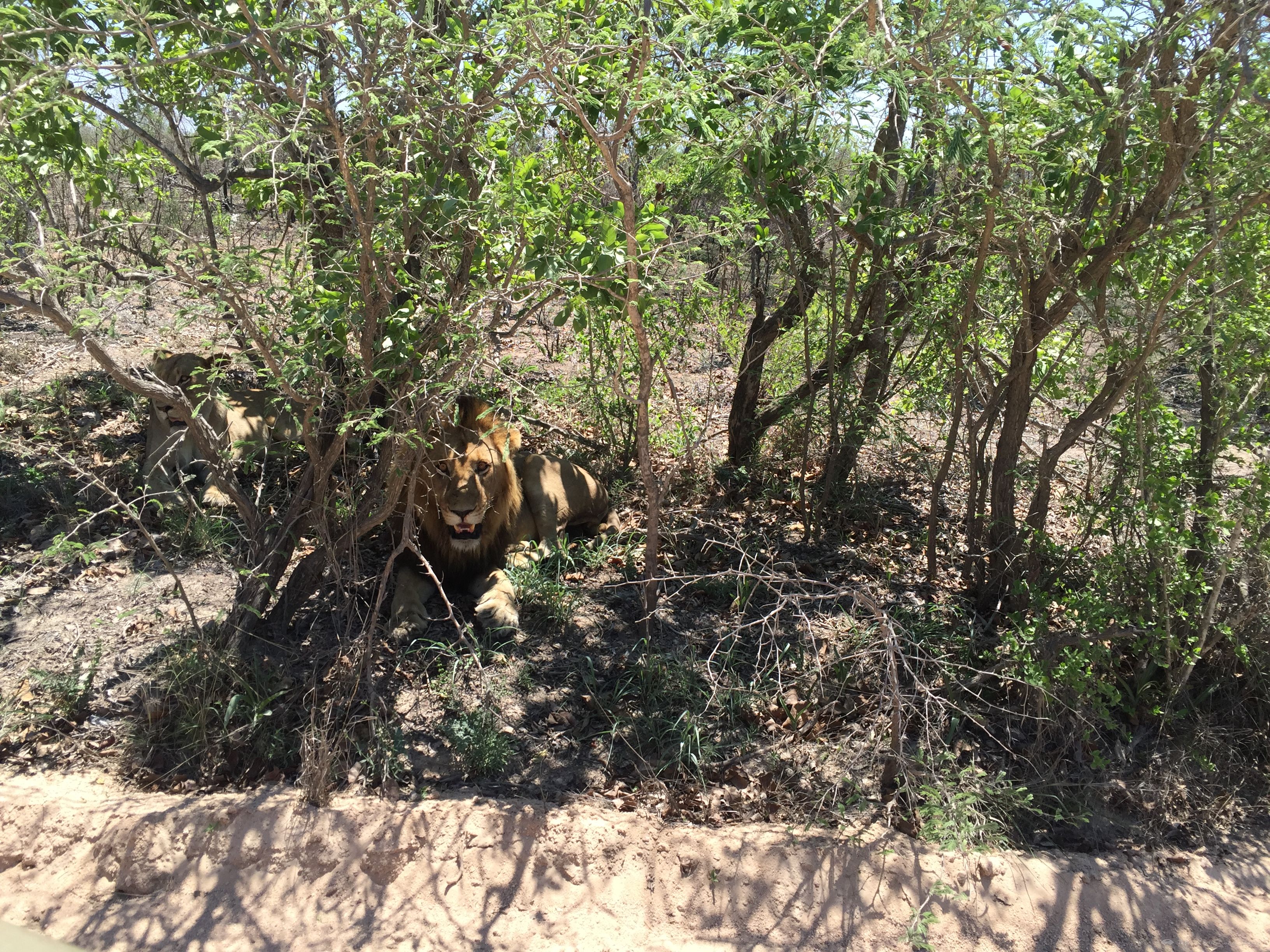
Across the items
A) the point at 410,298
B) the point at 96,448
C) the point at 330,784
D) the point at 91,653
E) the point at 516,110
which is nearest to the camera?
the point at 516,110

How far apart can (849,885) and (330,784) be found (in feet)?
7.74

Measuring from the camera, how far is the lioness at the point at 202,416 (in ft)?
21.3

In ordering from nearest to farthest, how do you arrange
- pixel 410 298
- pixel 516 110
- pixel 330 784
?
pixel 516 110
pixel 330 784
pixel 410 298

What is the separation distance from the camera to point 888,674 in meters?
4.08

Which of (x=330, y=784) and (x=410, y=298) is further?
(x=410, y=298)

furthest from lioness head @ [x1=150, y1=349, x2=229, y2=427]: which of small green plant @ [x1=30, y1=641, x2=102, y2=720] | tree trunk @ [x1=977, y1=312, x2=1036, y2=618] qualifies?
tree trunk @ [x1=977, y1=312, x2=1036, y2=618]

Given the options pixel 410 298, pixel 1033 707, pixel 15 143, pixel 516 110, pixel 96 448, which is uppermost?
pixel 516 110

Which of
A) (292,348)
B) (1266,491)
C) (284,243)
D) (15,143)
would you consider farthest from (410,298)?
(1266,491)

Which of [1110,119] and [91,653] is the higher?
[1110,119]

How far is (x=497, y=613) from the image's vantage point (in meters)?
5.44

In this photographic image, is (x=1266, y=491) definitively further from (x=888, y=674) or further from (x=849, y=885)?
(x=849, y=885)

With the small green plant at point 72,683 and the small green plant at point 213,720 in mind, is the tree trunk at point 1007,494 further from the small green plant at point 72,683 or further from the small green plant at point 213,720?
the small green plant at point 72,683

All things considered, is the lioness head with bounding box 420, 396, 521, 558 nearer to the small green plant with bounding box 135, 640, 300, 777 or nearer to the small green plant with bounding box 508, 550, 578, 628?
the small green plant with bounding box 508, 550, 578, 628

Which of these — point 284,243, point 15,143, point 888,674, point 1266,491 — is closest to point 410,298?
point 284,243
